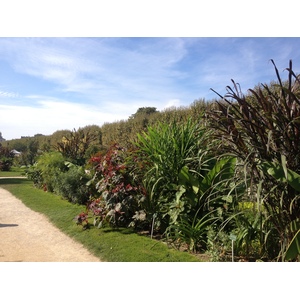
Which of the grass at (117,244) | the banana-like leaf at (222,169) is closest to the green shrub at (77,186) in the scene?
the grass at (117,244)

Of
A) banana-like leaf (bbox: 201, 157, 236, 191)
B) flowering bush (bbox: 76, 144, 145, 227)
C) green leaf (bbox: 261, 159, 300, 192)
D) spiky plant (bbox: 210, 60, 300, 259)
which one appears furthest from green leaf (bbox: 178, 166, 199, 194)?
green leaf (bbox: 261, 159, 300, 192)

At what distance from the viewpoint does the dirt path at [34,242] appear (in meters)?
4.21

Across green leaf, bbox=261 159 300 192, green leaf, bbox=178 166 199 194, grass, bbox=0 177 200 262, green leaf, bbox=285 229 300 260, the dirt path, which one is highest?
green leaf, bbox=261 159 300 192

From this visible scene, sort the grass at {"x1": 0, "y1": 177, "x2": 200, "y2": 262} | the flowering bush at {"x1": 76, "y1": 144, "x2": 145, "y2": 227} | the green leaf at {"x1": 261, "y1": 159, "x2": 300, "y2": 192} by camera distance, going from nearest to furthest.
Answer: the green leaf at {"x1": 261, "y1": 159, "x2": 300, "y2": 192}, the grass at {"x1": 0, "y1": 177, "x2": 200, "y2": 262}, the flowering bush at {"x1": 76, "y1": 144, "x2": 145, "y2": 227}

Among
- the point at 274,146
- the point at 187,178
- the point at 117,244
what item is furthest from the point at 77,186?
Result: the point at 274,146

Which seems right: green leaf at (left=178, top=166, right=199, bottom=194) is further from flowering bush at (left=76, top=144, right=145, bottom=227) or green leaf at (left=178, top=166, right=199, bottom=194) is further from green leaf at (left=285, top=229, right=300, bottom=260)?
green leaf at (left=285, top=229, right=300, bottom=260)

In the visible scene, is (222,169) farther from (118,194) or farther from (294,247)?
(118,194)

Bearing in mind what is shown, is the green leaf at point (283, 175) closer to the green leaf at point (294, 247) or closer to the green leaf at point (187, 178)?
the green leaf at point (294, 247)

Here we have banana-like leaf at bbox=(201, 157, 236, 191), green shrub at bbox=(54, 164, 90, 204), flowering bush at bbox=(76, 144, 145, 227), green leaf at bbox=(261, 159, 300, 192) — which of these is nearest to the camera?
green leaf at bbox=(261, 159, 300, 192)

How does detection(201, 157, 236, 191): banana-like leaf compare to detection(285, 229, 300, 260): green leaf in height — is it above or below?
above

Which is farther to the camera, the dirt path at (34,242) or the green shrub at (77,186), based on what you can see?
the green shrub at (77,186)

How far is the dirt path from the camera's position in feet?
13.8

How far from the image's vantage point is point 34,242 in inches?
197
